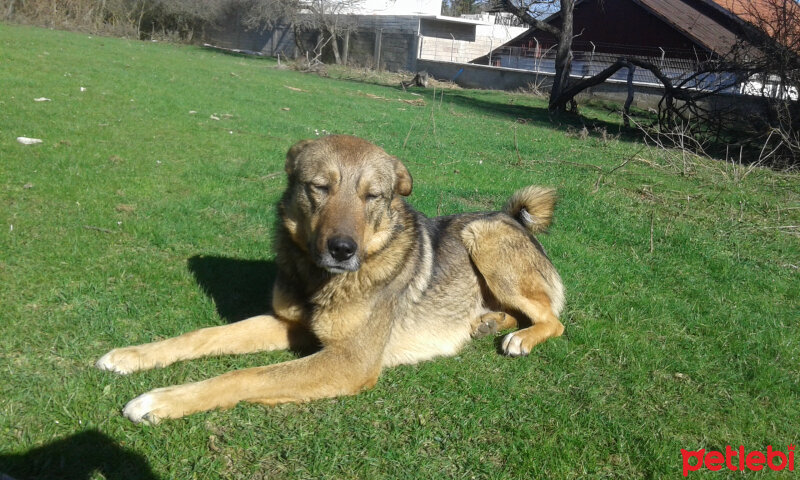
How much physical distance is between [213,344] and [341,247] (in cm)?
121

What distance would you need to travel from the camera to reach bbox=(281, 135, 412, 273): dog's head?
12.4 feet

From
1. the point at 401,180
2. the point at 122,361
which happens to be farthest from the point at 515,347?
the point at 122,361

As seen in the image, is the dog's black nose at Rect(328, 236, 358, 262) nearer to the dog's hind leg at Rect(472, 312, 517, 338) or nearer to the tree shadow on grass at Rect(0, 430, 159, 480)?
the tree shadow on grass at Rect(0, 430, 159, 480)

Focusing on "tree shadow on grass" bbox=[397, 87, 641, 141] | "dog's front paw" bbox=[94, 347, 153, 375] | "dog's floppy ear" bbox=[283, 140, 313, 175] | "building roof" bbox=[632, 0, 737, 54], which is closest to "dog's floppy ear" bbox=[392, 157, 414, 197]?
"dog's floppy ear" bbox=[283, 140, 313, 175]

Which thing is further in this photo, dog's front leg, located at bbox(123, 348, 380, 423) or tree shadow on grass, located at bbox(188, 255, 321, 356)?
tree shadow on grass, located at bbox(188, 255, 321, 356)

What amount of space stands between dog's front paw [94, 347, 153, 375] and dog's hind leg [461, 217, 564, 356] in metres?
2.97

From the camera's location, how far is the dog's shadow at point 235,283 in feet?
15.7

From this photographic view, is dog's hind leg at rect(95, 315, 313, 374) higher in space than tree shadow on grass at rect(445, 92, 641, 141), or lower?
lower

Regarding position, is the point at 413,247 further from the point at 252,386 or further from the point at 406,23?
the point at 406,23

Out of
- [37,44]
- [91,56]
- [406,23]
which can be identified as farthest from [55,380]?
[406,23]

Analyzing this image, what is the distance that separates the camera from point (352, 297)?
402 cm

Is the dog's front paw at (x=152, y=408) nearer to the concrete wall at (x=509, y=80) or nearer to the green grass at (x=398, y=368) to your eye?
the green grass at (x=398, y=368)

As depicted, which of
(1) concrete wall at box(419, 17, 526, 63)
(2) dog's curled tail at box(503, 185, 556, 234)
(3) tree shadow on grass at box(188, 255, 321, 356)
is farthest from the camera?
(1) concrete wall at box(419, 17, 526, 63)

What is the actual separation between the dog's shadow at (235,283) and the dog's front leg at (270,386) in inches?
41.0
